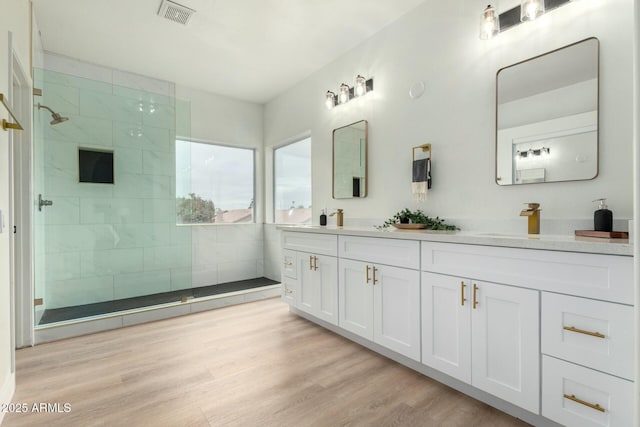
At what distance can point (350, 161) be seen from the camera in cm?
316

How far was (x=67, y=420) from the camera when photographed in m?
1.55

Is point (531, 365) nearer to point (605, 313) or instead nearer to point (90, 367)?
point (605, 313)

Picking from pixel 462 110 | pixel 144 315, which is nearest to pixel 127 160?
pixel 144 315

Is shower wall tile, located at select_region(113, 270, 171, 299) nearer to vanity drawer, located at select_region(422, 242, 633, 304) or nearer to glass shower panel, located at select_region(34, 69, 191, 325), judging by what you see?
glass shower panel, located at select_region(34, 69, 191, 325)

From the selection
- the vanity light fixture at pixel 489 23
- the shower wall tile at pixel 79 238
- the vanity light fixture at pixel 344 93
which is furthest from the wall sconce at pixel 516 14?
the shower wall tile at pixel 79 238

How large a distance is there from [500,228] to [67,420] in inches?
105

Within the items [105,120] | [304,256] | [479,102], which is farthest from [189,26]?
[479,102]

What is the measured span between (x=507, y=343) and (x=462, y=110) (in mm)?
1554

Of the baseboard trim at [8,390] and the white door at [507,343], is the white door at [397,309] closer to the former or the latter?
the white door at [507,343]

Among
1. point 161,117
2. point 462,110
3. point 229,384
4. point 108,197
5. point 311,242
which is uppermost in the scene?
point 161,117

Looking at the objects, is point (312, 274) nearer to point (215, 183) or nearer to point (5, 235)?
point (5, 235)

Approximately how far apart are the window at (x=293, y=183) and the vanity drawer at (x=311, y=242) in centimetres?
84

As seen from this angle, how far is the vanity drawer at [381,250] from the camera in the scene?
1.92 meters

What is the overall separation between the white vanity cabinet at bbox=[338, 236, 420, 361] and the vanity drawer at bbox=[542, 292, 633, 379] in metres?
0.67
